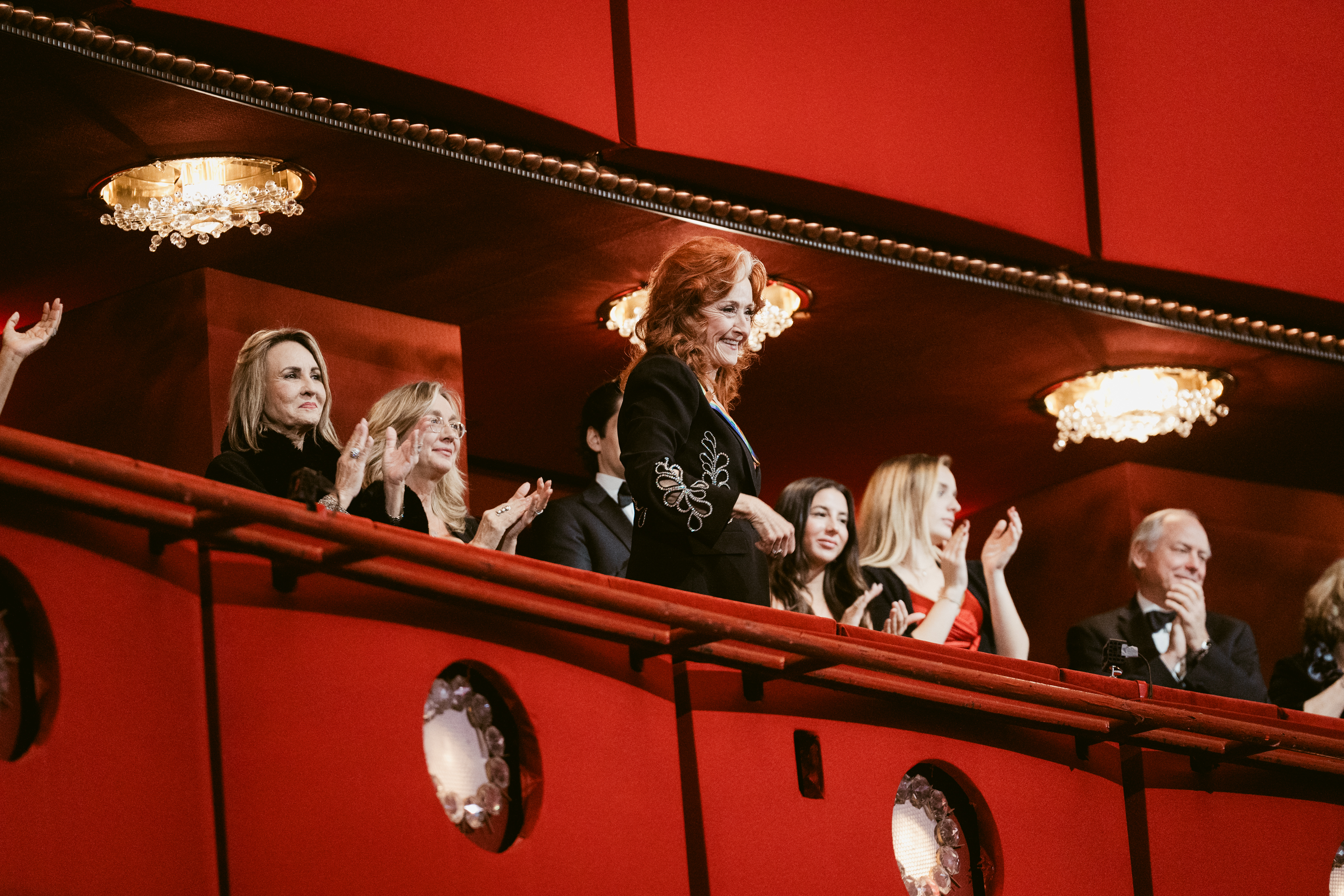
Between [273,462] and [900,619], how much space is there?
1.48m

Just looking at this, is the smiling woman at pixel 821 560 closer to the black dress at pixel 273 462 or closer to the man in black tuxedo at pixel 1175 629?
the man in black tuxedo at pixel 1175 629

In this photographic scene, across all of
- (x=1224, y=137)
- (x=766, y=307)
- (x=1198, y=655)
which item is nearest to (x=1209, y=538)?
Answer: (x=1224, y=137)

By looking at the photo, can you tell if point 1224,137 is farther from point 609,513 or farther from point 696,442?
point 696,442

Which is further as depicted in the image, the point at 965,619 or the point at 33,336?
Result: the point at 965,619

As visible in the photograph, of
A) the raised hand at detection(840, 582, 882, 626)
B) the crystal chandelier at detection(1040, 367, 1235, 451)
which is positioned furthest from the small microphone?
the crystal chandelier at detection(1040, 367, 1235, 451)

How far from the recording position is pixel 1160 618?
198 inches

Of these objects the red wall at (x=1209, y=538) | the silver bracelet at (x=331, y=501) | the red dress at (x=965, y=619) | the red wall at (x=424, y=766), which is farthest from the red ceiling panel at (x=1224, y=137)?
the silver bracelet at (x=331, y=501)

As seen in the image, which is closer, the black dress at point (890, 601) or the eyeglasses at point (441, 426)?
the eyeglasses at point (441, 426)

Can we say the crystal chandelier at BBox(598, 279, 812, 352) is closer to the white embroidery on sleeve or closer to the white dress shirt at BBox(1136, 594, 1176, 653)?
the white dress shirt at BBox(1136, 594, 1176, 653)

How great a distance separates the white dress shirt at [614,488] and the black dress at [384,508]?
1.81ft

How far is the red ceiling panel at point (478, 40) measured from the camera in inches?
147

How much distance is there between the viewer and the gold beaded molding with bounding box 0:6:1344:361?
3641 mm

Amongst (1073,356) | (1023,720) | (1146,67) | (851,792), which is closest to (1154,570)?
(1073,356)

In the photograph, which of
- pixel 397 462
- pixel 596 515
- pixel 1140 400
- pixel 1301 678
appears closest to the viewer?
pixel 397 462
